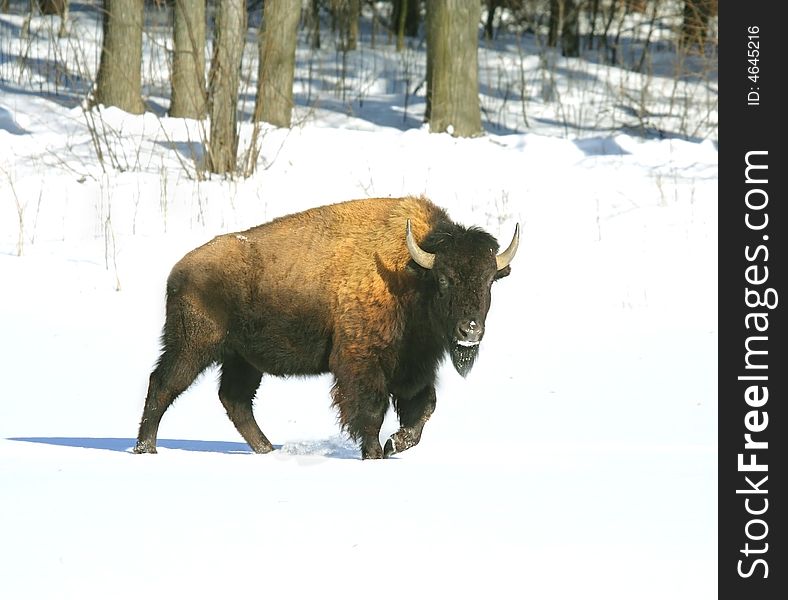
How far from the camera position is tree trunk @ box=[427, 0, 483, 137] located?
55.0 feet

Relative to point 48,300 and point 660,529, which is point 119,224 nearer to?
point 48,300

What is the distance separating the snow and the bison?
1.34 ft

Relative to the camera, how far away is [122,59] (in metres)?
17.1

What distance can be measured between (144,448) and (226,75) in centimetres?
763

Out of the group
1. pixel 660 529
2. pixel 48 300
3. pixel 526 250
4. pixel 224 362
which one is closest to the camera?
pixel 660 529

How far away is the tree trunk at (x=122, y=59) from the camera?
55.9ft

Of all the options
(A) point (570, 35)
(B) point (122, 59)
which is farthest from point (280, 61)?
(A) point (570, 35)

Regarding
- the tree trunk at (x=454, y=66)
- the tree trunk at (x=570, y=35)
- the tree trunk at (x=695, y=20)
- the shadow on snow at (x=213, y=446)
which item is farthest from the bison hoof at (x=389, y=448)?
the tree trunk at (x=570, y=35)

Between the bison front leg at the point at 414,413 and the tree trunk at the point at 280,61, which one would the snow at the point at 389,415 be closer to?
the bison front leg at the point at 414,413

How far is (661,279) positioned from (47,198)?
6.76 m

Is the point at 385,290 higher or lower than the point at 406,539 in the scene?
higher

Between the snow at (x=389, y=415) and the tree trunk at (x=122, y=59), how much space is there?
1.47 ft
